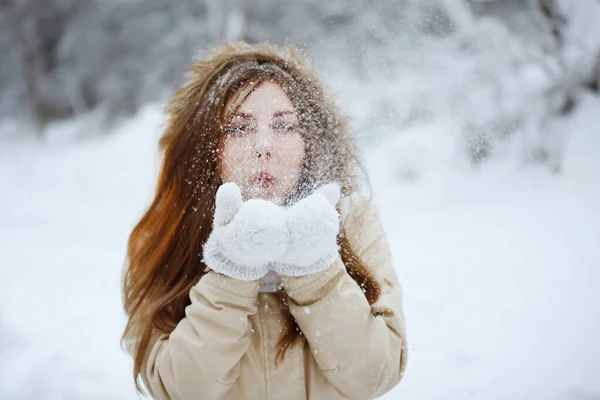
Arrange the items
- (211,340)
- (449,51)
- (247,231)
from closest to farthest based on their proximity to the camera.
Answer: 1. (247,231)
2. (211,340)
3. (449,51)

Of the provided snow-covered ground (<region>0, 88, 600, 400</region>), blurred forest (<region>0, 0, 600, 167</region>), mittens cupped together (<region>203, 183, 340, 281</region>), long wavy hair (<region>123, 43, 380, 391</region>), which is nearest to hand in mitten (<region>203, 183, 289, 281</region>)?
mittens cupped together (<region>203, 183, 340, 281</region>)

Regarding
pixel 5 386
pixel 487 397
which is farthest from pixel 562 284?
pixel 5 386

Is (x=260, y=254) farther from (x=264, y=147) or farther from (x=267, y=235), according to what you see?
(x=264, y=147)

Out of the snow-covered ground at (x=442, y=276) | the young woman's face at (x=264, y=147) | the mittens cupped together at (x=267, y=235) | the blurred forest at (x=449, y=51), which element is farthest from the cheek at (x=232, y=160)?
the blurred forest at (x=449, y=51)

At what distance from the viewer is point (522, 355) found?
2.36 metres

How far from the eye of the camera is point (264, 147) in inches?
45.6

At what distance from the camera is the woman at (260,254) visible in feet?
3.42

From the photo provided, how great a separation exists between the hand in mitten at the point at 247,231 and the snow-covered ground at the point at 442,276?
553mm

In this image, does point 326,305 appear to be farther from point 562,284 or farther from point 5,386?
point 562,284

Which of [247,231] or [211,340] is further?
[211,340]

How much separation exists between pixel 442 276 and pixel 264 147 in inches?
92.6

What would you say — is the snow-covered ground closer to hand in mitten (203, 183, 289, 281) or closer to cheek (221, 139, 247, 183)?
cheek (221, 139, 247, 183)

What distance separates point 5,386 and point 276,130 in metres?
1.84

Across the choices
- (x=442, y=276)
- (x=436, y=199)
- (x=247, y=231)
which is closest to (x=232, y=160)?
(x=247, y=231)
